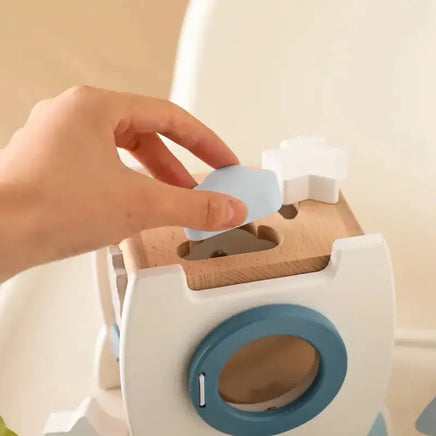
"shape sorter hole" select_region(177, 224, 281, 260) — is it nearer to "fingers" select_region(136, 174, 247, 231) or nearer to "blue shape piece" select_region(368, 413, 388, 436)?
"fingers" select_region(136, 174, 247, 231)

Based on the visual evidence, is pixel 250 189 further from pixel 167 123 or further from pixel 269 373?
pixel 269 373

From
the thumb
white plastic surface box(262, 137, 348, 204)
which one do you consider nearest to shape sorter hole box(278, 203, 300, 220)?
white plastic surface box(262, 137, 348, 204)

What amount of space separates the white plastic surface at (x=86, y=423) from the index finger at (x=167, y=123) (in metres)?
0.29

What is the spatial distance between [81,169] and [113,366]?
0.42 meters

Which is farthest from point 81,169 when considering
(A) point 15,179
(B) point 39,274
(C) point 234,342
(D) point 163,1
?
(D) point 163,1

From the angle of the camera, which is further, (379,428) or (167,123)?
(379,428)

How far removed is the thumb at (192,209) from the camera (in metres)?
0.54

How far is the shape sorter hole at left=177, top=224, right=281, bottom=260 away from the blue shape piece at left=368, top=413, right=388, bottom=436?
25cm

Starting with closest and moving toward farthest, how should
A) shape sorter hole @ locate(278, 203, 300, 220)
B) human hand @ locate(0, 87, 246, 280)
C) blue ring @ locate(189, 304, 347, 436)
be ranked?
human hand @ locate(0, 87, 246, 280)
blue ring @ locate(189, 304, 347, 436)
shape sorter hole @ locate(278, 203, 300, 220)

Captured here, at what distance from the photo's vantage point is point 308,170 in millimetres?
703

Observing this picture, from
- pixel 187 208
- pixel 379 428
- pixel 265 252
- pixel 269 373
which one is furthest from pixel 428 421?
pixel 187 208

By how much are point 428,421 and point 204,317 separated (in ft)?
1.14

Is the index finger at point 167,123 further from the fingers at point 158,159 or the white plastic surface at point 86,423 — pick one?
the white plastic surface at point 86,423

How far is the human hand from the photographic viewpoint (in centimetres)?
50
